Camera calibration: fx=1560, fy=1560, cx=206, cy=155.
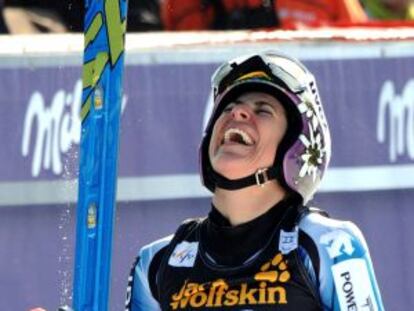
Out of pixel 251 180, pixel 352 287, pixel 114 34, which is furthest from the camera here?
pixel 114 34

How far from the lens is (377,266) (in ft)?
19.2

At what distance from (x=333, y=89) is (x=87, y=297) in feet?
6.41

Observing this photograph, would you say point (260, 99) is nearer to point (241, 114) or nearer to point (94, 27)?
point (241, 114)

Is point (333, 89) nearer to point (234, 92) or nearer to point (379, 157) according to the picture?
point (379, 157)

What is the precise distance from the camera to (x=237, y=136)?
13.4 feet

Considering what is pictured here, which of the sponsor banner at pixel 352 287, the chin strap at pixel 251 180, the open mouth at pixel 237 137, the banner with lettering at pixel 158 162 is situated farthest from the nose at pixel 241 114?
the banner with lettering at pixel 158 162

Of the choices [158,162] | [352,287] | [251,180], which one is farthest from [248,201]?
[158,162]

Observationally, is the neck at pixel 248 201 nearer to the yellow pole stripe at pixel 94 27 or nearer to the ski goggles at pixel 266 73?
the ski goggles at pixel 266 73

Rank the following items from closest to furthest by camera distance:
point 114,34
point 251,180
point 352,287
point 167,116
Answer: point 352,287
point 251,180
point 114,34
point 167,116

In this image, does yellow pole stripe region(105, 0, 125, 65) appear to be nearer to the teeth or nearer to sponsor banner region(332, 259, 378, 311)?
the teeth

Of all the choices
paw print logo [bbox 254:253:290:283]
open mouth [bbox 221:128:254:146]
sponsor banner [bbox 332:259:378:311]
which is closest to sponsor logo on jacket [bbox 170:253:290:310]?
paw print logo [bbox 254:253:290:283]

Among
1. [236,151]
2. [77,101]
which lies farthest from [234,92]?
[77,101]

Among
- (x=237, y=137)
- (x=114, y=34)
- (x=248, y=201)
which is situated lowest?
(x=248, y=201)

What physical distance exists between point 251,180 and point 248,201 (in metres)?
0.06
